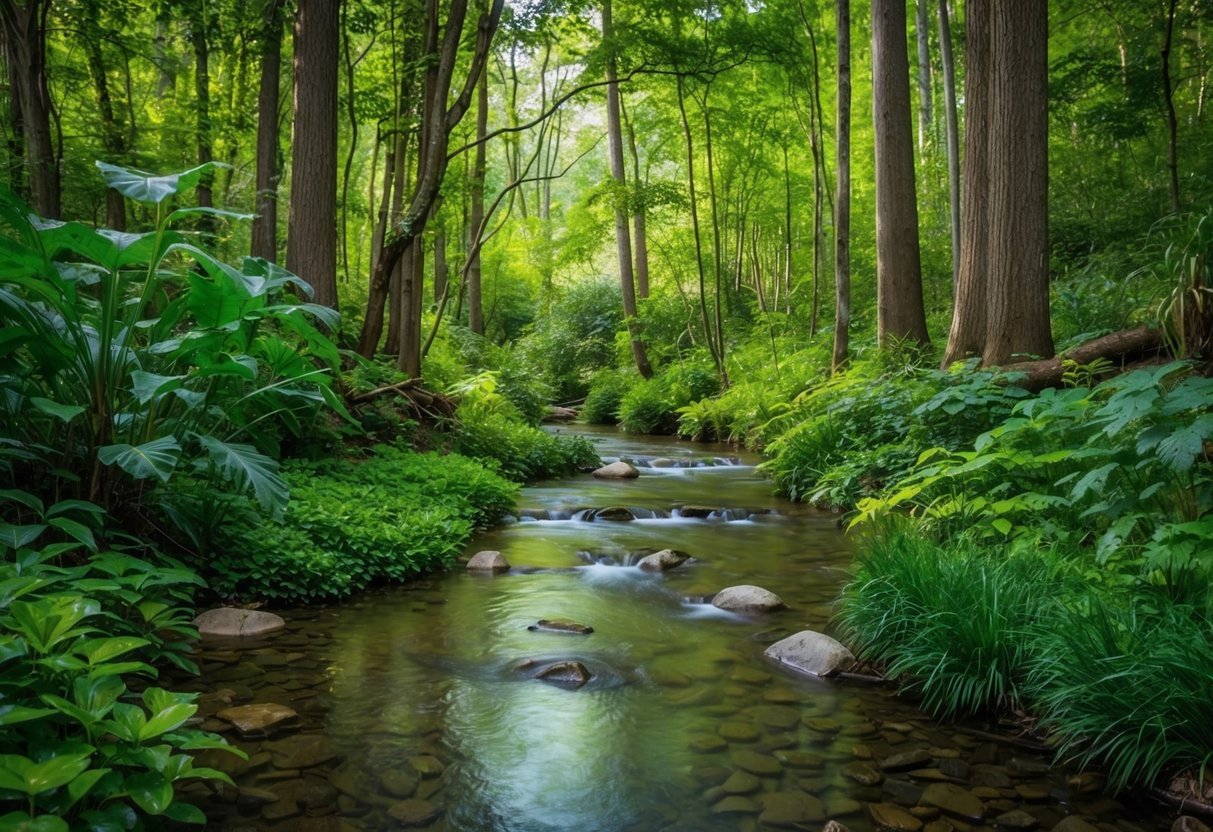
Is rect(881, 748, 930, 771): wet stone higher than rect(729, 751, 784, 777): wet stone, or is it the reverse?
rect(729, 751, 784, 777): wet stone

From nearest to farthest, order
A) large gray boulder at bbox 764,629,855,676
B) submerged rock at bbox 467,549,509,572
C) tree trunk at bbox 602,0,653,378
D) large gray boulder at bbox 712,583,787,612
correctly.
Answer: large gray boulder at bbox 764,629,855,676
large gray boulder at bbox 712,583,787,612
submerged rock at bbox 467,549,509,572
tree trunk at bbox 602,0,653,378

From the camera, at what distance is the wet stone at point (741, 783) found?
2.82m

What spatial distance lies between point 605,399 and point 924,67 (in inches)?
396

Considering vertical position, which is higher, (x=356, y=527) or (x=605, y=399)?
(x=605, y=399)

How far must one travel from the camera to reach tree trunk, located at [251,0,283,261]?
9.61 meters

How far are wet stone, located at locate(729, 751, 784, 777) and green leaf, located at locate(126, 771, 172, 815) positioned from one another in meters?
2.00

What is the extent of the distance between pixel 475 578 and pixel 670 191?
9.33m

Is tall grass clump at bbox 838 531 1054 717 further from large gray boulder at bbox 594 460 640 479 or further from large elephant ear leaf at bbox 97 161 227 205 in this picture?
large gray boulder at bbox 594 460 640 479

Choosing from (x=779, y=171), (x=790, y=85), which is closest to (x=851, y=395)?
(x=790, y=85)

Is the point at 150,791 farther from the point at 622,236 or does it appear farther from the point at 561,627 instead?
the point at 622,236

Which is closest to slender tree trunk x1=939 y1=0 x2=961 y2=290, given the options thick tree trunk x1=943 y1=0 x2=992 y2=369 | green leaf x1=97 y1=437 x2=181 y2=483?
thick tree trunk x1=943 y1=0 x2=992 y2=369

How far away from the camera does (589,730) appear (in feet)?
11.0

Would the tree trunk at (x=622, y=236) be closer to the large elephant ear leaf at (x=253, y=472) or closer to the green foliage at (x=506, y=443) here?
the green foliage at (x=506, y=443)

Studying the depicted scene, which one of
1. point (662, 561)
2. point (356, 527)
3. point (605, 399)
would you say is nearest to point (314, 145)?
point (356, 527)
